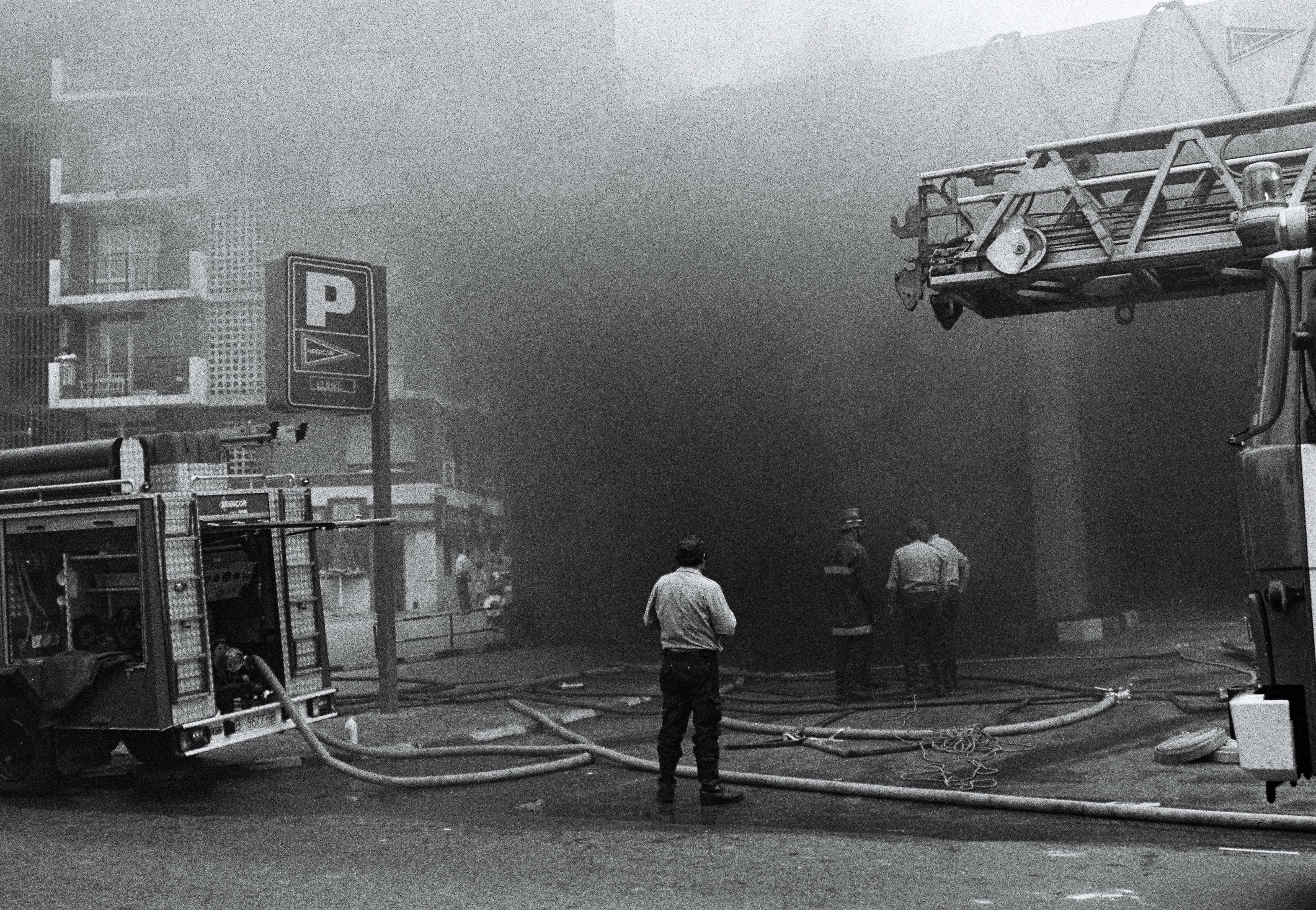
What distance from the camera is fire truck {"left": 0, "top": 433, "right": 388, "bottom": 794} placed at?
7.00m

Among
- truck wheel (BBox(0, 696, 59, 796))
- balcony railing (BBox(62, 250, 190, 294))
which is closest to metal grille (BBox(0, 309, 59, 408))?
balcony railing (BBox(62, 250, 190, 294))

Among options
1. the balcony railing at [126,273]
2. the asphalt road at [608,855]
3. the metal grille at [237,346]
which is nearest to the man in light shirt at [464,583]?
the metal grille at [237,346]

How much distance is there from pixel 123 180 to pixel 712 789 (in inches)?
806

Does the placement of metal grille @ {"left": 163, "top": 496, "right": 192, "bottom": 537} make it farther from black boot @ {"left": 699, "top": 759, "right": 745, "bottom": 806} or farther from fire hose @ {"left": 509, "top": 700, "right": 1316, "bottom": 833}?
black boot @ {"left": 699, "top": 759, "right": 745, "bottom": 806}

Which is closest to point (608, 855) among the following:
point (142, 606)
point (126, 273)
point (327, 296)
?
point (142, 606)

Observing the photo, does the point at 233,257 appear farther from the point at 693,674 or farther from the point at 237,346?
the point at 693,674

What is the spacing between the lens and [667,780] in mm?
6191

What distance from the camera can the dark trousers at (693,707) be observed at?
6.23 metres

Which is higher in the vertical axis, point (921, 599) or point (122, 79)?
→ point (122, 79)

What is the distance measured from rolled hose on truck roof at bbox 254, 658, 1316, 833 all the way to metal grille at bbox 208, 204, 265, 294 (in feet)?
66.0

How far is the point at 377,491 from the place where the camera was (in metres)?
10.1

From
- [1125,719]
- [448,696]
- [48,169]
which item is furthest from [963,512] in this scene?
[48,169]

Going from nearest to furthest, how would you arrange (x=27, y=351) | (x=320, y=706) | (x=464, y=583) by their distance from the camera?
(x=320, y=706) < (x=464, y=583) < (x=27, y=351)

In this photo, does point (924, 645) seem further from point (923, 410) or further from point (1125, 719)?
point (923, 410)
